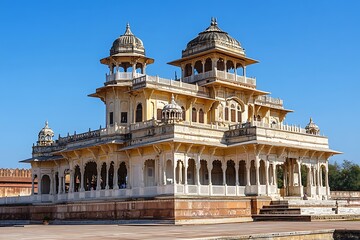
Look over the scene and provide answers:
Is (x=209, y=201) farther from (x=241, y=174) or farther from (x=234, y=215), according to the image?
(x=241, y=174)

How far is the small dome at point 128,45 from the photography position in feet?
133

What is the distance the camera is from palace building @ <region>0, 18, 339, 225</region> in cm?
3300

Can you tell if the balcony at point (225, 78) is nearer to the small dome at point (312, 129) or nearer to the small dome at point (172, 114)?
the small dome at point (312, 129)

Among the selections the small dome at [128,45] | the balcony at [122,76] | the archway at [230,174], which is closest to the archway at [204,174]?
the archway at [230,174]

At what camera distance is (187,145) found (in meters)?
33.1

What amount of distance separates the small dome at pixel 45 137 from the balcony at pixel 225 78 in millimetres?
12778

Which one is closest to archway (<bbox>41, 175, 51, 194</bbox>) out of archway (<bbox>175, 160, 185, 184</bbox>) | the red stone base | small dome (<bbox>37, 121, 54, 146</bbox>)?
small dome (<bbox>37, 121, 54, 146</bbox>)

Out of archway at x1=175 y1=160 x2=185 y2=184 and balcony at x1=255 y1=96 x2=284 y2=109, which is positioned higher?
balcony at x1=255 y1=96 x2=284 y2=109

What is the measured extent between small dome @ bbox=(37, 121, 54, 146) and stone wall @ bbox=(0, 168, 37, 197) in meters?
13.6

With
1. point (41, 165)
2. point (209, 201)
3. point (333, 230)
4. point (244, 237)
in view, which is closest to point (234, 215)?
point (209, 201)

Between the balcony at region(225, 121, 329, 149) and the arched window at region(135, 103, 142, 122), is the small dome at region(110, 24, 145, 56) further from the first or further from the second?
the balcony at region(225, 121, 329, 149)

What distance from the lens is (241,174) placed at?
3834cm

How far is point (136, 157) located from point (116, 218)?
159 inches

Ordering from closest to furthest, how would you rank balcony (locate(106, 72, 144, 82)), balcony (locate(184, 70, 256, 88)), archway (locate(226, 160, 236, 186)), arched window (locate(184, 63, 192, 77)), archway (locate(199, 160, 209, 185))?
archway (locate(199, 160, 209, 185)) → archway (locate(226, 160, 236, 186)) → balcony (locate(184, 70, 256, 88)) → balcony (locate(106, 72, 144, 82)) → arched window (locate(184, 63, 192, 77))
